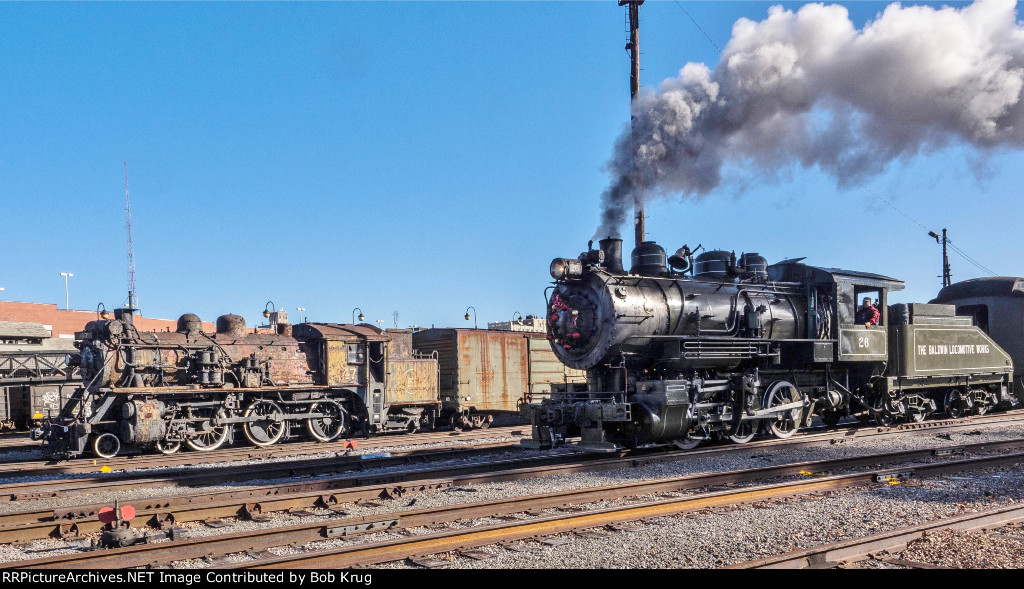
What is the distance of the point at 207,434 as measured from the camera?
52.8 ft

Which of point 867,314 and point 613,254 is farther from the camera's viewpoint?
point 867,314

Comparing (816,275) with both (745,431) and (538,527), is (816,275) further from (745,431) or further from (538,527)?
(538,527)

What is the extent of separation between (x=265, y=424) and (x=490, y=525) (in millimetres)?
11497

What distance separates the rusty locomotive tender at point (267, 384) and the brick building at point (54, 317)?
29.4 m

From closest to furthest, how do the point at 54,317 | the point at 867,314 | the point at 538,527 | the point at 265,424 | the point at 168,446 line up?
1. the point at 538,527
2. the point at 168,446
3. the point at 867,314
4. the point at 265,424
5. the point at 54,317

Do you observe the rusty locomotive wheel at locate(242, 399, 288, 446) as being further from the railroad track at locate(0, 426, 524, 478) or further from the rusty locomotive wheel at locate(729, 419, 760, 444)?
the rusty locomotive wheel at locate(729, 419, 760, 444)

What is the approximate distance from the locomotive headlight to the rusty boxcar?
8.50 metres

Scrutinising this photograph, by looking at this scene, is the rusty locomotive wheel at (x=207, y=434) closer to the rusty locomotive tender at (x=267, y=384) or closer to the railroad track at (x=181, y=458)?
the rusty locomotive tender at (x=267, y=384)

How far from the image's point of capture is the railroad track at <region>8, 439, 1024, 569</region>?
19.1ft

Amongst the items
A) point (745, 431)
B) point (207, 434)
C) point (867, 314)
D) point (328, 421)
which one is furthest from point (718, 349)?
point (207, 434)

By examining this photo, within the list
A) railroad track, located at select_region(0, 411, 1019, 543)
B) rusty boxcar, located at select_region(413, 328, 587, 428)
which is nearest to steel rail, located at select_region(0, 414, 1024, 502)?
railroad track, located at select_region(0, 411, 1019, 543)

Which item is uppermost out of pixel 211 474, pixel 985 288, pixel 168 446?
pixel 985 288

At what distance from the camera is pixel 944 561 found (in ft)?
18.5
